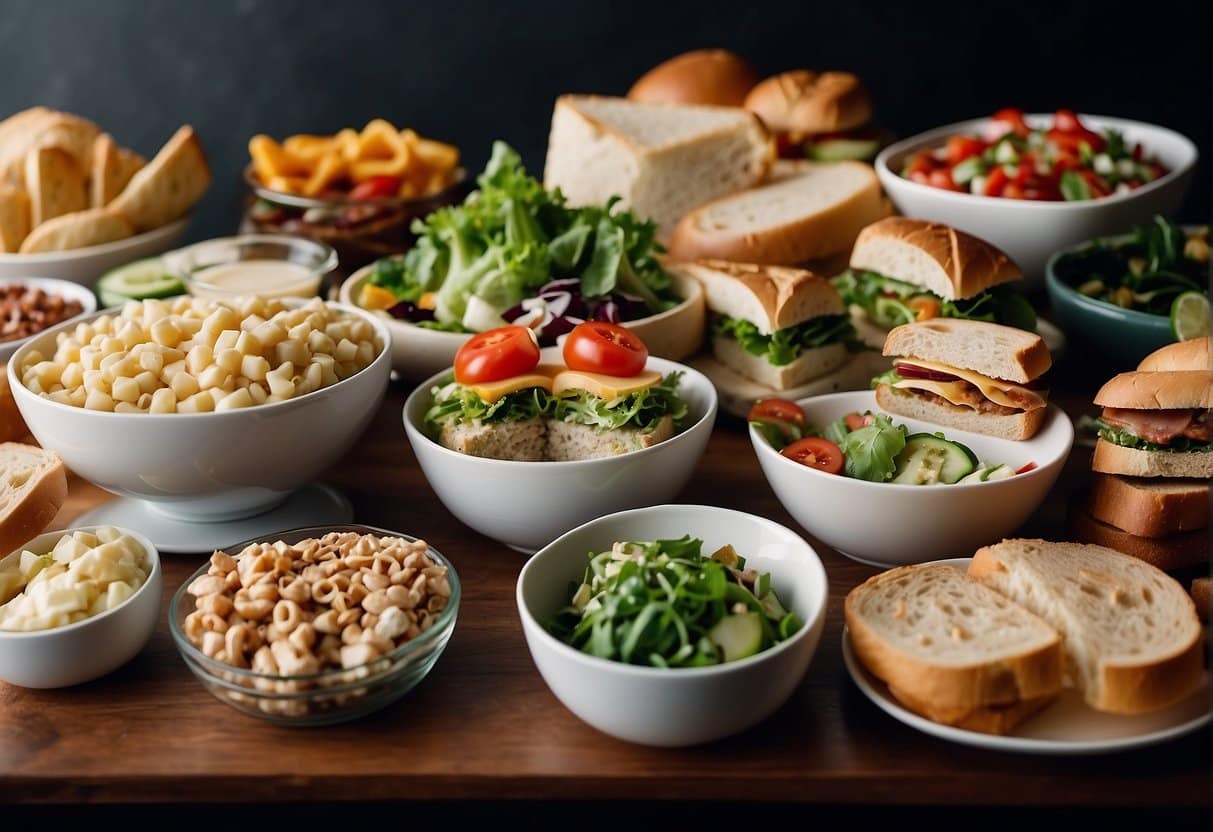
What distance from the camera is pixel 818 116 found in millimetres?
3492

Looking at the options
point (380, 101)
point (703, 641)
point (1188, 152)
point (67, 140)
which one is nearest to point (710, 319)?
point (703, 641)

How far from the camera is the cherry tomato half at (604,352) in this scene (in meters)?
2.03

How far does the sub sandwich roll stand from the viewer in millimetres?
1865

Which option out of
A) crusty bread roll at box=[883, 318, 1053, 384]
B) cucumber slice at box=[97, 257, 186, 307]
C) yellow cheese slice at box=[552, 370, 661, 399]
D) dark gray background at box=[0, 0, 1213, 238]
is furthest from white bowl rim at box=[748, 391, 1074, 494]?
dark gray background at box=[0, 0, 1213, 238]

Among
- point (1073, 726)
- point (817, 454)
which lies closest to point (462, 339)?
point (817, 454)

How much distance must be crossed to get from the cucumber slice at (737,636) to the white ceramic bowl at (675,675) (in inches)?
1.1

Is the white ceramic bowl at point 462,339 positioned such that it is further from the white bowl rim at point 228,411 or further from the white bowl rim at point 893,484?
the white bowl rim at point 893,484

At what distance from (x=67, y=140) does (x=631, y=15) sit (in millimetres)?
2058

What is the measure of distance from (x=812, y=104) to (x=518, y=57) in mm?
1446

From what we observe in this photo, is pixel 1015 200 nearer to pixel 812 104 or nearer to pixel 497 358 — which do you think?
pixel 812 104

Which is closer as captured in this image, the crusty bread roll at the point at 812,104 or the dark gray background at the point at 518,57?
the crusty bread roll at the point at 812,104

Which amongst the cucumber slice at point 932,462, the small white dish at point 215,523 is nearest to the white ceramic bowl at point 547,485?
the small white dish at point 215,523

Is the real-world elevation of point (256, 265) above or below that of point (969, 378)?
below

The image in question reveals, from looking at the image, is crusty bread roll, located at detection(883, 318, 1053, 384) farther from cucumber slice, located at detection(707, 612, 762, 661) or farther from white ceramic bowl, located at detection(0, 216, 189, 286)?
white ceramic bowl, located at detection(0, 216, 189, 286)
